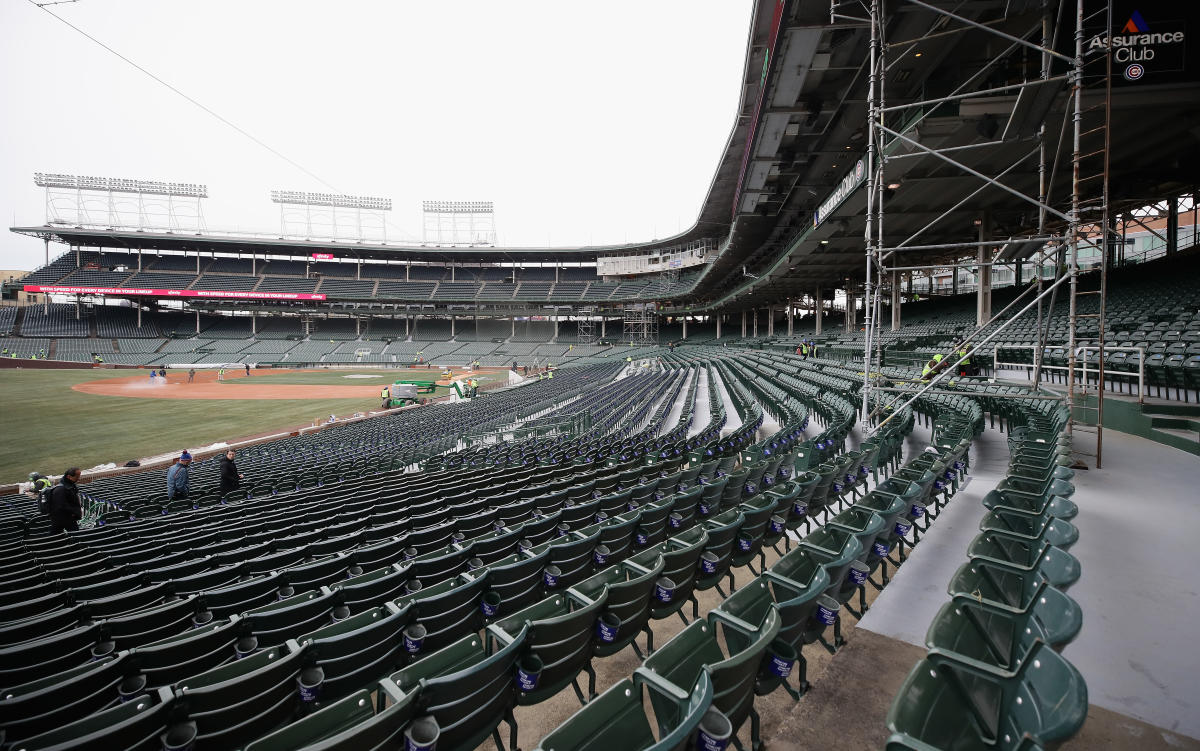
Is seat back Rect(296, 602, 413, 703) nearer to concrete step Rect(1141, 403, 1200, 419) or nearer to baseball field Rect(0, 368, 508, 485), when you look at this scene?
concrete step Rect(1141, 403, 1200, 419)

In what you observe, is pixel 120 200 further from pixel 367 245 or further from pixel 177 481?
pixel 177 481

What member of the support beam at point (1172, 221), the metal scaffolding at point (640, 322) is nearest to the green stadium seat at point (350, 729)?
the support beam at point (1172, 221)

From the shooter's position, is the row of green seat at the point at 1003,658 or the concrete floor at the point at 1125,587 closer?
the row of green seat at the point at 1003,658

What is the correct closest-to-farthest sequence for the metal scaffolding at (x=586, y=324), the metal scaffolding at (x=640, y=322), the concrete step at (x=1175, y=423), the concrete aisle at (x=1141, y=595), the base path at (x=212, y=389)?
the concrete aisle at (x=1141, y=595) → the concrete step at (x=1175, y=423) → the base path at (x=212, y=389) → the metal scaffolding at (x=640, y=322) → the metal scaffolding at (x=586, y=324)

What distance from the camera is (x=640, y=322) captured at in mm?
62469

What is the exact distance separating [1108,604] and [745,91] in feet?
60.5

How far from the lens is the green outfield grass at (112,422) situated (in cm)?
1497

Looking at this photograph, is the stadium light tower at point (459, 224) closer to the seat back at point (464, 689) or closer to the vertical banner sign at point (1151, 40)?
the vertical banner sign at point (1151, 40)

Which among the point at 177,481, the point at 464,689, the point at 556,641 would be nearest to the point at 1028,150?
the point at 556,641

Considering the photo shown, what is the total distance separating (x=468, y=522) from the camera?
489 centimetres

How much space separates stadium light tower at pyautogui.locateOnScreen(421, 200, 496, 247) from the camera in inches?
2729

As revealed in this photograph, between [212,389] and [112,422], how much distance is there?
14.8 m

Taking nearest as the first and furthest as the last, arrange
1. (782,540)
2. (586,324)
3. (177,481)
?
(782,540) < (177,481) < (586,324)

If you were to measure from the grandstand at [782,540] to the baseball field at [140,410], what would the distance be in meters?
4.21
